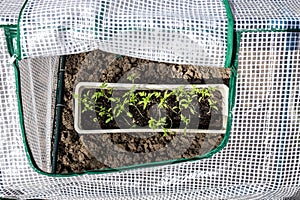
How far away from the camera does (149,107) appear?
2.14 meters

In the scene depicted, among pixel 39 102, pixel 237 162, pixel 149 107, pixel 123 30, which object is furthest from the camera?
pixel 149 107

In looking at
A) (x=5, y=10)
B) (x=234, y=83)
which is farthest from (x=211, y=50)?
(x=5, y=10)

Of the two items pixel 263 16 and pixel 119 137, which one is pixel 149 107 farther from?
pixel 263 16

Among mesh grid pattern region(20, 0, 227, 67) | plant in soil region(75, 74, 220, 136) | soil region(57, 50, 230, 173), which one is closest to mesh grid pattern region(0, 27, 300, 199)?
mesh grid pattern region(20, 0, 227, 67)

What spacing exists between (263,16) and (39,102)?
1.04m

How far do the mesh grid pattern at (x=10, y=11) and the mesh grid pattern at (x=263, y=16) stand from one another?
2.60 ft

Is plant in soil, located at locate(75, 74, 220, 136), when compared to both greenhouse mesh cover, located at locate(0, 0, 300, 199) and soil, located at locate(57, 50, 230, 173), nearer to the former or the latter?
soil, located at locate(57, 50, 230, 173)

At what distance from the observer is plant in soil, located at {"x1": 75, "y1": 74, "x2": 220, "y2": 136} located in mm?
2100

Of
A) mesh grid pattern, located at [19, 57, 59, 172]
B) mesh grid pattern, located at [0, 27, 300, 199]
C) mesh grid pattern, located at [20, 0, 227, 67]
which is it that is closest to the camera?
mesh grid pattern, located at [20, 0, 227, 67]

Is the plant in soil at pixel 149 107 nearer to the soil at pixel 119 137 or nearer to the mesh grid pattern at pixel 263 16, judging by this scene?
the soil at pixel 119 137

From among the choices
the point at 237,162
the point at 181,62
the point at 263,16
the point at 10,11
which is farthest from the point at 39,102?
the point at 263,16

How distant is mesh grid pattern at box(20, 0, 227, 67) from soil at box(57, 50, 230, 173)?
2.37 feet

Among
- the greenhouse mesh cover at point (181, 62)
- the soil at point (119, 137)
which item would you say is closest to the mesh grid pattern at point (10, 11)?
the greenhouse mesh cover at point (181, 62)

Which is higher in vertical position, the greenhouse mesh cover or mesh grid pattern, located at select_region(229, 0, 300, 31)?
mesh grid pattern, located at select_region(229, 0, 300, 31)
